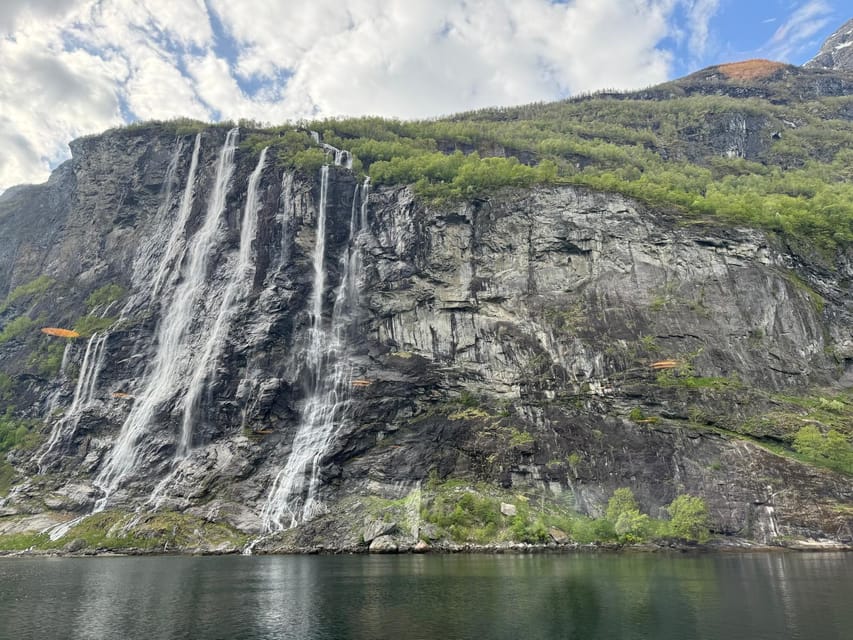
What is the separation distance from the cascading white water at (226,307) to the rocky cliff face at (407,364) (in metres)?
0.30

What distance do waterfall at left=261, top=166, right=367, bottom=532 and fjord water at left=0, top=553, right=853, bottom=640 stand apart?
575 inches

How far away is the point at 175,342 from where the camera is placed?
7106 cm

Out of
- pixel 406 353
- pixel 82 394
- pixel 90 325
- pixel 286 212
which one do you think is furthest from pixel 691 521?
pixel 90 325

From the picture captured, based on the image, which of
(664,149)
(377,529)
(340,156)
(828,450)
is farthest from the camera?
(664,149)

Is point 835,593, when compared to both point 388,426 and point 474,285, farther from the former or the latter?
point 474,285

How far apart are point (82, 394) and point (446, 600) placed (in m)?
61.9

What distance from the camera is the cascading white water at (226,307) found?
62875 millimetres

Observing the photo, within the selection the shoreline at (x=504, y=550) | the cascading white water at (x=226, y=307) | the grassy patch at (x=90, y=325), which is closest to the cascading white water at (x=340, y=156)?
the cascading white water at (x=226, y=307)

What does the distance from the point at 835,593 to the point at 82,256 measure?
98.0 meters

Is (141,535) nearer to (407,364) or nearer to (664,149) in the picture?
(407,364)

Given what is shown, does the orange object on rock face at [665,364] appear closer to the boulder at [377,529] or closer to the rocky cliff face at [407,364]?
the rocky cliff face at [407,364]

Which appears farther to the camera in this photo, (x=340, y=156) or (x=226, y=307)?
(x=340, y=156)

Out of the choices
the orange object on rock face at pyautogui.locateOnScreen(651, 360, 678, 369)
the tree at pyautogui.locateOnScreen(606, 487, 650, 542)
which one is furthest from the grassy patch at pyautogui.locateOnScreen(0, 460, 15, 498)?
the orange object on rock face at pyautogui.locateOnScreen(651, 360, 678, 369)

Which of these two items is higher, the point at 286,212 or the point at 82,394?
the point at 286,212
